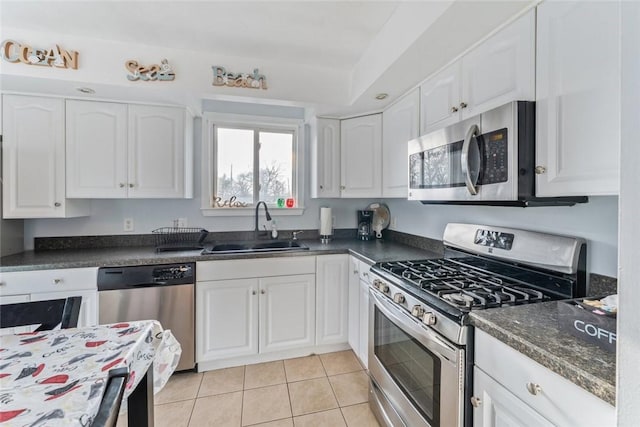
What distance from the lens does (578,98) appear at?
959 millimetres

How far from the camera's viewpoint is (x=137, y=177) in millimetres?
2246

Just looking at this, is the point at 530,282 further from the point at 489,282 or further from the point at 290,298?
the point at 290,298

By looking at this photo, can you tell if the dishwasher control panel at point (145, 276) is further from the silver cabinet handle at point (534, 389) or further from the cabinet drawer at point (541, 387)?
the silver cabinet handle at point (534, 389)

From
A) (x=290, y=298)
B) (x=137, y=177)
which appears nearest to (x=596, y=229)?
(x=290, y=298)

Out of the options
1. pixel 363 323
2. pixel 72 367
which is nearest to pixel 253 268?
pixel 363 323

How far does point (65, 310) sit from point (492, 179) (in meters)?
1.87

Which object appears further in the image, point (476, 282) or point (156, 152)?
point (156, 152)

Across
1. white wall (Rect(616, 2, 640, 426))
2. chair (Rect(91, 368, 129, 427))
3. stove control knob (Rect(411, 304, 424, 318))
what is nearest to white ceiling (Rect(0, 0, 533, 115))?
white wall (Rect(616, 2, 640, 426))

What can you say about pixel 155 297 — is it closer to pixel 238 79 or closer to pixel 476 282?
pixel 238 79

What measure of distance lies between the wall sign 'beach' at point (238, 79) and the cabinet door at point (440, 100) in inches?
46.5

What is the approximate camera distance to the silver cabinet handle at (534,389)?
77 cm

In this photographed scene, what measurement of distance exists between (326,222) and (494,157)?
68.1 inches

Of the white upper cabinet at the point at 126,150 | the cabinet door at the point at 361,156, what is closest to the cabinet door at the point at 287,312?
the cabinet door at the point at 361,156

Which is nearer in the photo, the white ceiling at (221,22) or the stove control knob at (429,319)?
the stove control knob at (429,319)
